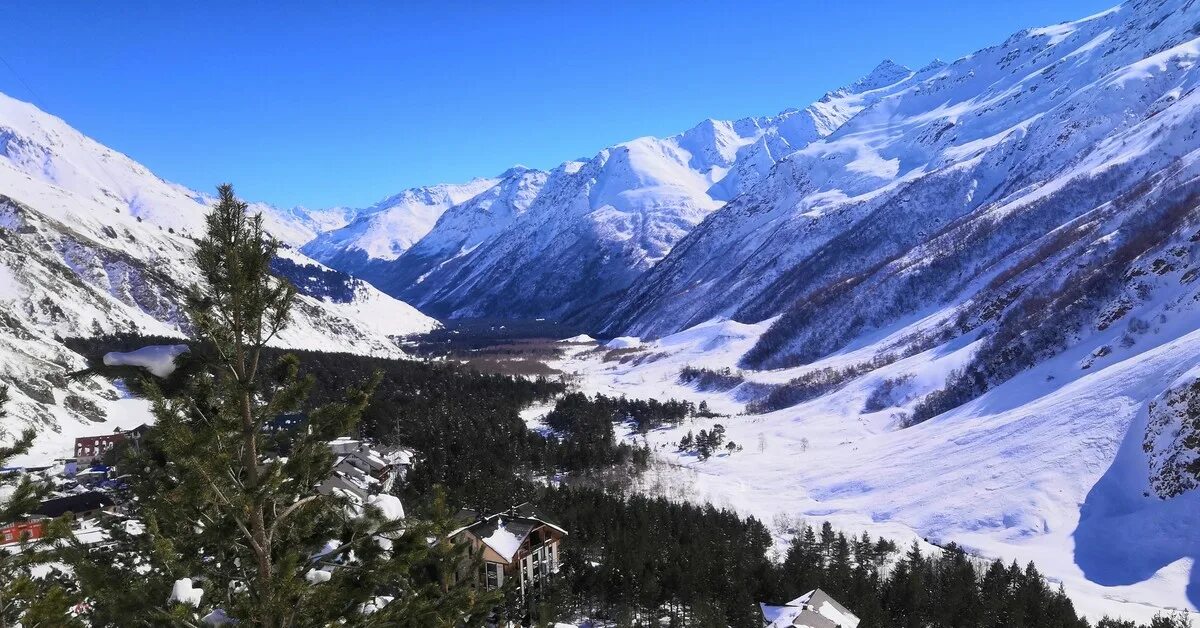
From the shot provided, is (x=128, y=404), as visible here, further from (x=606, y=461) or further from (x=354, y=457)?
(x=606, y=461)

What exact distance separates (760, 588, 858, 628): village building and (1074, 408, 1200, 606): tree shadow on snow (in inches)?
1188

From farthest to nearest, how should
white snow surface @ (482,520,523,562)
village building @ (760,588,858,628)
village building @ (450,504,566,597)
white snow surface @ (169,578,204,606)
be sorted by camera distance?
village building @ (450,504,566,597) → white snow surface @ (482,520,523,562) → village building @ (760,588,858,628) → white snow surface @ (169,578,204,606)

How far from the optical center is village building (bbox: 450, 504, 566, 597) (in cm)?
4372

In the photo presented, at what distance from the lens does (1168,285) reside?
10294 cm

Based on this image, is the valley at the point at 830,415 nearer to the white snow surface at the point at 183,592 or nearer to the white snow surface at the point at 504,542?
the white snow surface at the point at 183,592

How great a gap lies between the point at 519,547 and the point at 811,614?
17802 millimetres

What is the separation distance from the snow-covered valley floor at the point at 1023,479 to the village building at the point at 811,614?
900 inches

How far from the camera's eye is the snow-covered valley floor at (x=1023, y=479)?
56406mm

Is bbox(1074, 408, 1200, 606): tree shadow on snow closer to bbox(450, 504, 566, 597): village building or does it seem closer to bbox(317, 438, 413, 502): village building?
bbox(450, 504, 566, 597): village building

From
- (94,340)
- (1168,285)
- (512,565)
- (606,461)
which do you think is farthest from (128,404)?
(1168,285)

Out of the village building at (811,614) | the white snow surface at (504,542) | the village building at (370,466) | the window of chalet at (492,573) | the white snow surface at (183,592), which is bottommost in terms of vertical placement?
the village building at (811,614)

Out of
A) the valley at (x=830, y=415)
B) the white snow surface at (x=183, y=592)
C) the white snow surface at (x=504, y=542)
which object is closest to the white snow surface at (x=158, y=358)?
the valley at (x=830, y=415)

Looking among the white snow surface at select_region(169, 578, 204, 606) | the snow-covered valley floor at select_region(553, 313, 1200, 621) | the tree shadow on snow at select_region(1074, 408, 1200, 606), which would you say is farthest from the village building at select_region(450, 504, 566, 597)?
the tree shadow on snow at select_region(1074, 408, 1200, 606)

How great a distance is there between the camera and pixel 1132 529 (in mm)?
59438
